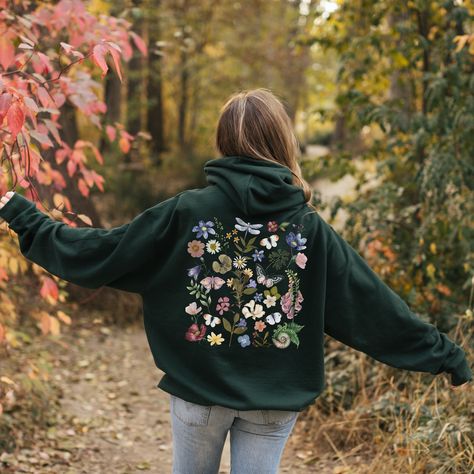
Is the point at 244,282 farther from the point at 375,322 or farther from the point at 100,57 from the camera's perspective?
the point at 100,57

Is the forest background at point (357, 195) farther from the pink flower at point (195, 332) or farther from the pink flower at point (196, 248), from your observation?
the pink flower at point (195, 332)

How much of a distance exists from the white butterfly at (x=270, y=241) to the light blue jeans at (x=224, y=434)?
507 millimetres

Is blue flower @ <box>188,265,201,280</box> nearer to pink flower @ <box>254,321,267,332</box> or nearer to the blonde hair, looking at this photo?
pink flower @ <box>254,321,267,332</box>

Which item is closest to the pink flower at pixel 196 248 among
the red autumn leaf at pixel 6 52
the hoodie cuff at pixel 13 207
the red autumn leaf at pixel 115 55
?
the hoodie cuff at pixel 13 207

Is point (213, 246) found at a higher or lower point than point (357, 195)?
higher

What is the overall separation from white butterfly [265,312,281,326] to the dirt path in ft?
6.37

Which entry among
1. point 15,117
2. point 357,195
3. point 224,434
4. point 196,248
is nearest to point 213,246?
point 196,248

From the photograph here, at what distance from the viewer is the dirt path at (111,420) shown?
401 cm

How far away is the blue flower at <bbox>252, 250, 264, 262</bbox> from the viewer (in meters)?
2.05

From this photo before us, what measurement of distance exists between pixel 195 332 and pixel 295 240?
413mm

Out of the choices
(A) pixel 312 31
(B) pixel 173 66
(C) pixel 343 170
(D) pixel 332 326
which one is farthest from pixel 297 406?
(B) pixel 173 66

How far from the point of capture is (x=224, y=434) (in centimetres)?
214

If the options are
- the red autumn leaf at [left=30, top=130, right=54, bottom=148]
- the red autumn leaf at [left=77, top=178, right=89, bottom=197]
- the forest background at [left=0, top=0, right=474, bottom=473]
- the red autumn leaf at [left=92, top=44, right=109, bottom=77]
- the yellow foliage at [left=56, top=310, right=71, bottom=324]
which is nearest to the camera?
the red autumn leaf at [left=92, top=44, right=109, bottom=77]

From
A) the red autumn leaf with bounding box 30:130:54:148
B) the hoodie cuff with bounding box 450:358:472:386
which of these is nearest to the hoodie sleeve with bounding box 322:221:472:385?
the hoodie cuff with bounding box 450:358:472:386
